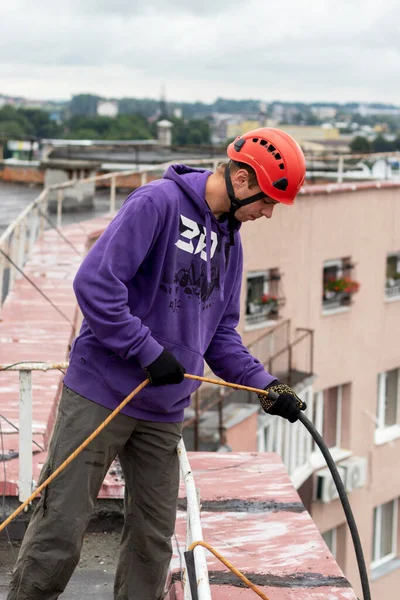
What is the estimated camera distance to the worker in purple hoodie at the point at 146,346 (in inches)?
136

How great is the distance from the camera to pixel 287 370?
17.8 m

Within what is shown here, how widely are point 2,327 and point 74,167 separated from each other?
14.1 m

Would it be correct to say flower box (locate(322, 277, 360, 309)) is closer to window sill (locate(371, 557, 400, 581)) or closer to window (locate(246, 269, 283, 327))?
window (locate(246, 269, 283, 327))

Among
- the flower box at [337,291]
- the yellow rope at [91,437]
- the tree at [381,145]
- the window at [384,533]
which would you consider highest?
the yellow rope at [91,437]

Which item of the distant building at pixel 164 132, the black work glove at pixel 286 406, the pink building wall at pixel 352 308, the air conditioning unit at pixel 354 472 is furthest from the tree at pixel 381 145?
the black work glove at pixel 286 406

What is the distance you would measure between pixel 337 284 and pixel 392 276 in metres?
2.29

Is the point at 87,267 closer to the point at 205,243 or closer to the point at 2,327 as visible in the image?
the point at 205,243

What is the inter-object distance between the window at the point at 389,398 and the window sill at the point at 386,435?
0.13 m

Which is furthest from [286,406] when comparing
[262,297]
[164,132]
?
[164,132]

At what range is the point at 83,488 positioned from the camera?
141 inches

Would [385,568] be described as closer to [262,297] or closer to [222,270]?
[262,297]

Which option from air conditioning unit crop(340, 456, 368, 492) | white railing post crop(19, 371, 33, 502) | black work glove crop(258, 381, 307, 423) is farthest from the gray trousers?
air conditioning unit crop(340, 456, 368, 492)

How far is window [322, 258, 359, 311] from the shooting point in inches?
782

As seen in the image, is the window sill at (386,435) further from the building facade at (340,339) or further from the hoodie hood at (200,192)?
the hoodie hood at (200,192)
